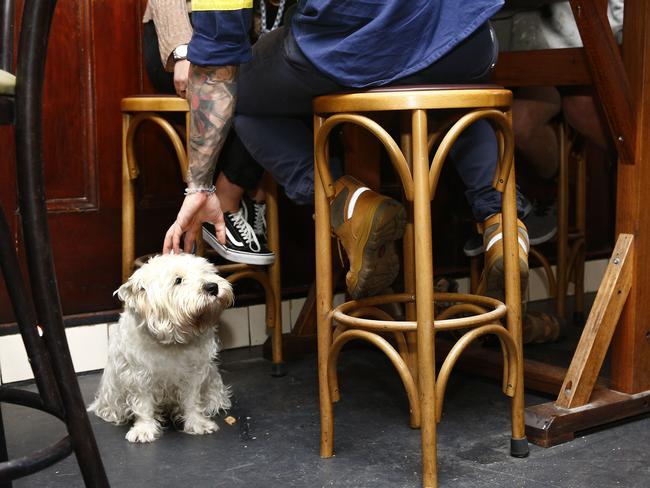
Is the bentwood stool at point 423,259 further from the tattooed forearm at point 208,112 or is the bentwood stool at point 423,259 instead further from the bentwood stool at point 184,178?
the bentwood stool at point 184,178

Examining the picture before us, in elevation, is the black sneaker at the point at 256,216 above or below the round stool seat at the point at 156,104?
below

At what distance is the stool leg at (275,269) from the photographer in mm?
2494

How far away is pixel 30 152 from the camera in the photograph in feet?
3.76

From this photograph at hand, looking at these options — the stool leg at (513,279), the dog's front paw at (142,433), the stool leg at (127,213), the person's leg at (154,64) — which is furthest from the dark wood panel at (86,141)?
the stool leg at (513,279)

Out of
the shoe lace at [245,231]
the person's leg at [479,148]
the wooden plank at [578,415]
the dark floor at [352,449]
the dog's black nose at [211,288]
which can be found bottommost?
the dark floor at [352,449]

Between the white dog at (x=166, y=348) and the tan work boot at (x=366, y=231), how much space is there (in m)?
0.33

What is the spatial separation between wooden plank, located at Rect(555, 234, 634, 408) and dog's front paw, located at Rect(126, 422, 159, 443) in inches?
34.9

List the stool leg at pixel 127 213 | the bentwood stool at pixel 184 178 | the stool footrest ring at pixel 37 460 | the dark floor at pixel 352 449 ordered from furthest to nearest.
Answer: the stool leg at pixel 127 213
the bentwood stool at pixel 184 178
the dark floor at pixel 352 449
the stool footrest ring at pixel 37 460

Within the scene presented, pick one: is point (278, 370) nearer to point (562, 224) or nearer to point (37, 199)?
point (562, 224)

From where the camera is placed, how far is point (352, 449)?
6.42 ft

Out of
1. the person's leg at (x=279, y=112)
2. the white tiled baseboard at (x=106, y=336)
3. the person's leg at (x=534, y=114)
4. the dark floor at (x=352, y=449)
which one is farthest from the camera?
the person's leg at (x=534, y=114)

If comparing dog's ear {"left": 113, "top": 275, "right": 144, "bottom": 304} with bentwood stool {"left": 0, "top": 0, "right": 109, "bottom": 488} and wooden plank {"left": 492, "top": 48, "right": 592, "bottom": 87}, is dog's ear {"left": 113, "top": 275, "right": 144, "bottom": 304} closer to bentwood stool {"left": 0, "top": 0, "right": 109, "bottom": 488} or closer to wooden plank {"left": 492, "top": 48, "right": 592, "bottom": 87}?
bentwood stool {"left": 0, "top": 0, "right": 109, "bottom": 488}

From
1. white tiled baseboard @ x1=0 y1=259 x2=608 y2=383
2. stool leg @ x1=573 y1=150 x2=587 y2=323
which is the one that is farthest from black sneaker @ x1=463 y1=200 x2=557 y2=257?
white tiled baseboard @ x1=0 y1=259 x2=608 y2=383

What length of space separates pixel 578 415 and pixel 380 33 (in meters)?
0.90
